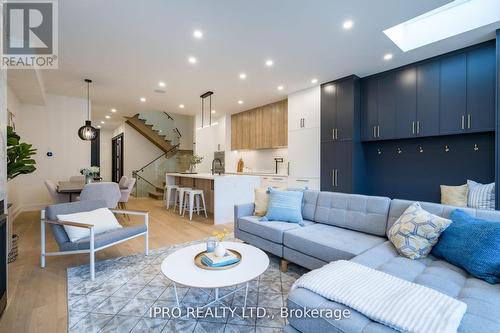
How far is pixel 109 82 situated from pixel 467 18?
6.07 metres

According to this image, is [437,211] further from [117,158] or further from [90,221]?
[117,158]

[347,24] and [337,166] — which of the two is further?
[337,166]

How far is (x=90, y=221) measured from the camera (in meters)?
2.67

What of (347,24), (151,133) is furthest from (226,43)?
(151,133)

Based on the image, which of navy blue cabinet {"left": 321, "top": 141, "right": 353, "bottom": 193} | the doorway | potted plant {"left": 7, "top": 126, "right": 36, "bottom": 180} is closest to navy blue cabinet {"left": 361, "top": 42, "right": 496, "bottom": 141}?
navy blue cabinet {"left": 321, "top": 141, "right": 353, "bottom": 193}

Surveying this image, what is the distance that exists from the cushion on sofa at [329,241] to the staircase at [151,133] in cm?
783

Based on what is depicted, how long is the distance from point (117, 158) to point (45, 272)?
9490 mm

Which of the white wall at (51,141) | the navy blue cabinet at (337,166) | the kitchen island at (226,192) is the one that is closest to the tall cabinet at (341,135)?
the navy blue cabinet at (337,166)

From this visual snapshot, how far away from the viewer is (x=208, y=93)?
5.58 meters

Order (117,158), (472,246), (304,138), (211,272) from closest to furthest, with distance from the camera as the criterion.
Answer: (472,246) → (211,272) → (304,138) → (117,158)

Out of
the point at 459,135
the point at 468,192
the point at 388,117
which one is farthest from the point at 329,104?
the point at 468,192

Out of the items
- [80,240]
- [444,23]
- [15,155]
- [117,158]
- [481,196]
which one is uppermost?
[444,23]

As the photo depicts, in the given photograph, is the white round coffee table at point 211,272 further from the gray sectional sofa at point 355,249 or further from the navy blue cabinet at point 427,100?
the navy blue cabinet at point 427,100

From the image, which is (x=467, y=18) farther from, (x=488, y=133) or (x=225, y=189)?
(x=225, y=189)
